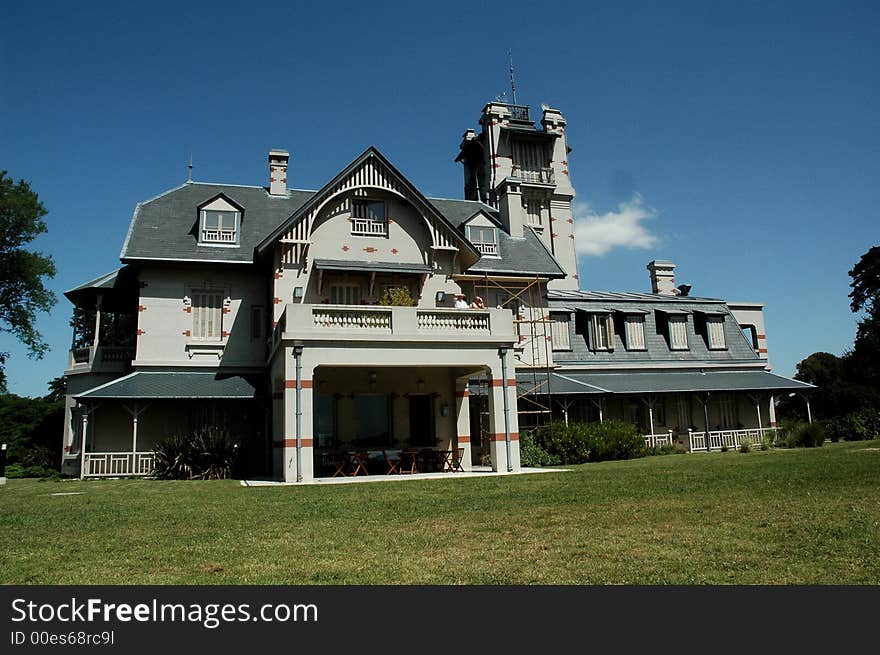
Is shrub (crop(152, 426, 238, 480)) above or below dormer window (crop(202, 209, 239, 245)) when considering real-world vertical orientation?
below

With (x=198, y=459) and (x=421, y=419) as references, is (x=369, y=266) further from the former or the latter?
(x=198, y=459)

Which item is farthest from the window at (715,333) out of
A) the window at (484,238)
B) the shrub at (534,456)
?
the shrub at (534,456)

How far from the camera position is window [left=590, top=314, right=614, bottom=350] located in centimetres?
2973

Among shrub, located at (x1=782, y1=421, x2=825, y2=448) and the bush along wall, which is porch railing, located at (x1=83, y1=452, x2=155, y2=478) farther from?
shrub, located at (x1=782, y1=421, x2=825, y2=448)

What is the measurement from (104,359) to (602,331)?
2036 centimetres

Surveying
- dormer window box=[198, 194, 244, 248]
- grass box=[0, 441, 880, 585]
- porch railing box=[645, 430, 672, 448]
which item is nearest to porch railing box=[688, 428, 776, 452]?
porch railing box=[645, 430, 672, 448]

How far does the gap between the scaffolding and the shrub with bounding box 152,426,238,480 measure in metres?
8.89

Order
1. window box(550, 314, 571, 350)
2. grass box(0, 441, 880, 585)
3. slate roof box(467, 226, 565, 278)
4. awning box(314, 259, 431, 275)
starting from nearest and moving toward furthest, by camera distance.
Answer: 1. grass box(0, 441, 880, 585)
2. awning box(314, 259, 431, 275)
3. slate roof box(467, 226, 565, 278)
4. window box(550, 314, 571, 350)

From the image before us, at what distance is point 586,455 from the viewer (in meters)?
21.8

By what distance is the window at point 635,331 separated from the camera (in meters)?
30.5

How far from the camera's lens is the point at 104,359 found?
24656 mm

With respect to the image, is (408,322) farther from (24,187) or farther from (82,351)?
(24,187)

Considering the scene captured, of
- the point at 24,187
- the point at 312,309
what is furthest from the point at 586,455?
the point at 24,187
